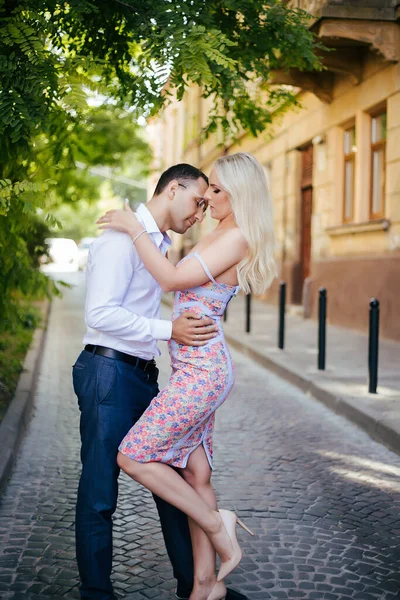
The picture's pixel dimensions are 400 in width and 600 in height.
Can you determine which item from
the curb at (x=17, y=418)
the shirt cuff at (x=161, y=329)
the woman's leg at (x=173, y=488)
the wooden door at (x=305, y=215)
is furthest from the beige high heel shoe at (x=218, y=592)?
the wooden door at (x=305, y=215)

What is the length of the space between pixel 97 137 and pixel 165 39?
18.3 m

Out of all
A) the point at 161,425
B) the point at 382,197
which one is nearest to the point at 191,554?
the point at 161,425

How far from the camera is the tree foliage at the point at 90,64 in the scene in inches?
171

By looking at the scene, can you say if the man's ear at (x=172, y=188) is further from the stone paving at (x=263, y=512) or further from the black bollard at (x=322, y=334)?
the black bollard at (x=322, y=334)

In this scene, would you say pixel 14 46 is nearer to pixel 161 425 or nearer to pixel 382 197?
pixel 161 425

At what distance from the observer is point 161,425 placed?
10.0ft

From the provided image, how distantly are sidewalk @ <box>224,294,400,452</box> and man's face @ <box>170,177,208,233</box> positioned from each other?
345 centimetres

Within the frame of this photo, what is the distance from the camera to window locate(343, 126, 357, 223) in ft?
49.6

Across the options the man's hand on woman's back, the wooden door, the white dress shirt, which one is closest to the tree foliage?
the white dress shirt

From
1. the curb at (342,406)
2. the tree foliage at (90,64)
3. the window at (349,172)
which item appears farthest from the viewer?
the window at (349,172)

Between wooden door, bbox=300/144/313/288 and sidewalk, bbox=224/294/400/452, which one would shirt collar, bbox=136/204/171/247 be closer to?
sidewalk, bbox=224/294/400/452

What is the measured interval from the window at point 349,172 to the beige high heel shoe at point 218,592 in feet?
41.0

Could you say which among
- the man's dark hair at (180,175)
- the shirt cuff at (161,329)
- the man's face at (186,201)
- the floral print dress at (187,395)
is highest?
the man's dark hair at (180,175)

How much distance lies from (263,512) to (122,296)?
197 centimetres
